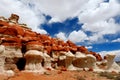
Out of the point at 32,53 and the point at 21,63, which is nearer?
the point at 32,53

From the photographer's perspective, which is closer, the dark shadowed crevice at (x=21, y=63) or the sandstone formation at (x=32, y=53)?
the sandstone formation at (x=32, y=53)

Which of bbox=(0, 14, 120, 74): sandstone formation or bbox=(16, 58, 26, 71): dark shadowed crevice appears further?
bbox=(16, 58, 26, 71): dark shadowed crevice

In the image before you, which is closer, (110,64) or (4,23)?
(4,23)

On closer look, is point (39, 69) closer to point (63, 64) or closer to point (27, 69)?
point (27, 69)

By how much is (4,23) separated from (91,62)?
16.8 meters

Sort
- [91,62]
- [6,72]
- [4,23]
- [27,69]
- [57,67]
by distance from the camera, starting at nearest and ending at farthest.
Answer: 1. [6,72]
2. [27,69]
3. [4,23]
4. [57,67]
5. [91,62]

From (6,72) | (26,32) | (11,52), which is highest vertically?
(26,32)

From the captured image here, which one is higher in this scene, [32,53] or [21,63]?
[32,53]

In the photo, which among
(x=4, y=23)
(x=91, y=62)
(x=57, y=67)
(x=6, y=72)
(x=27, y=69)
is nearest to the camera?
(x=6, y=72)

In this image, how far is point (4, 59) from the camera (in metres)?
27.5

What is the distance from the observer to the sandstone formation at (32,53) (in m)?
29.7

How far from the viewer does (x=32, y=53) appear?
1171 inches

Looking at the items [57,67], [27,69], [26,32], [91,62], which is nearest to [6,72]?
[27,69]

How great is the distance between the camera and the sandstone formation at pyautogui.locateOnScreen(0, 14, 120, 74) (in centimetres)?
2973
